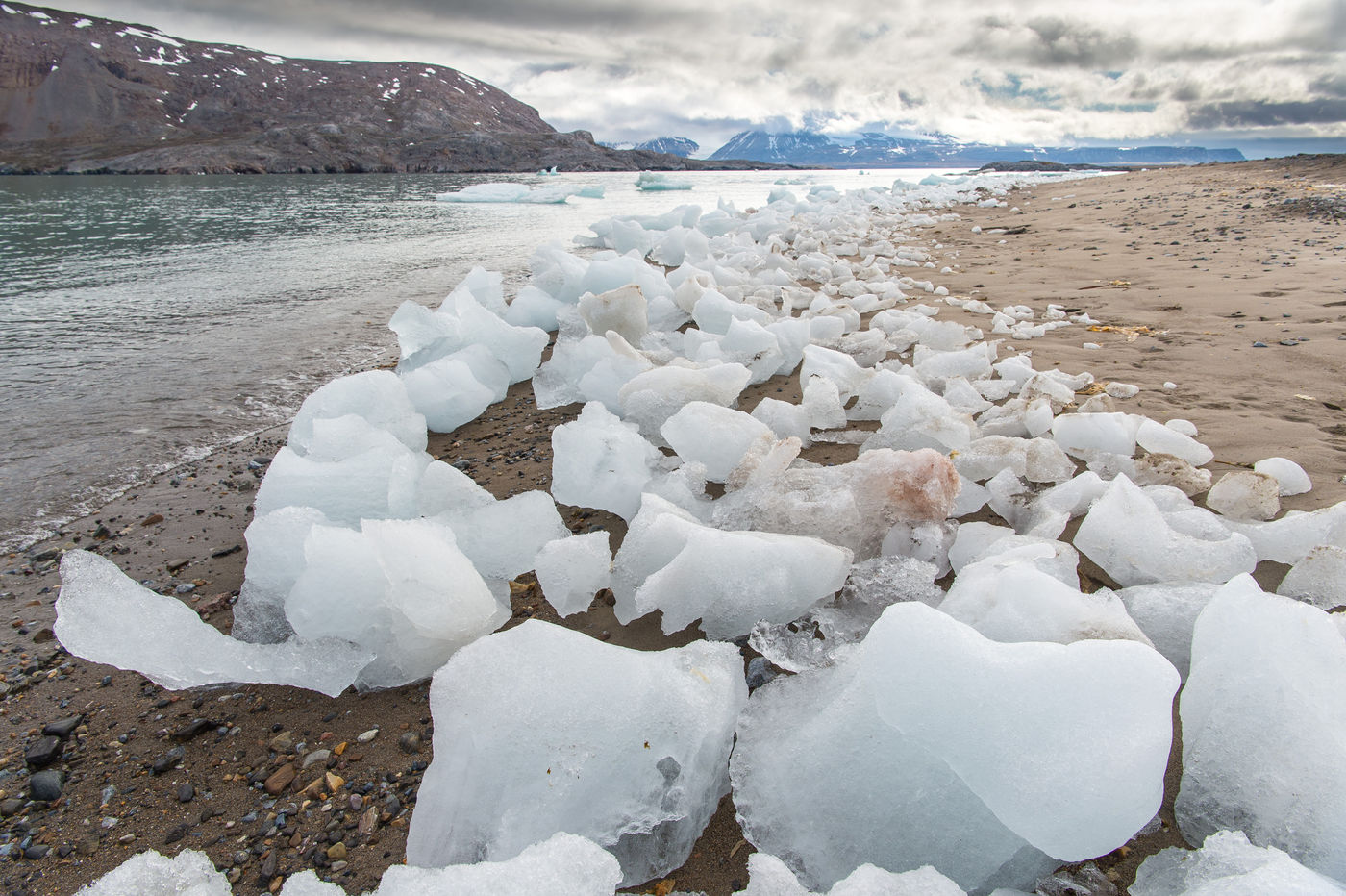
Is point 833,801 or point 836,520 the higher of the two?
point 836,520

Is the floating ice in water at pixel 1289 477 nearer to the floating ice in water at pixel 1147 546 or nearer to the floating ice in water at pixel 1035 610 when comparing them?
the floating ice in water at pixel 1147 546

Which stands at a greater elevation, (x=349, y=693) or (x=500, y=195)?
(x=500, y=195)

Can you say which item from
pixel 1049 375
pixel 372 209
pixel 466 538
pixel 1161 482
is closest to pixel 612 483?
pixel 466 538

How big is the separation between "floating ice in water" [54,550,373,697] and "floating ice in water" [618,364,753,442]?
4.17 feet

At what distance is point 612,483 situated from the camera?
1.99m

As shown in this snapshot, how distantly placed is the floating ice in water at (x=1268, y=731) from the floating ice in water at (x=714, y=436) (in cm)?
119

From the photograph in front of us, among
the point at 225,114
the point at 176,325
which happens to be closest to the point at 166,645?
the point at 176,325

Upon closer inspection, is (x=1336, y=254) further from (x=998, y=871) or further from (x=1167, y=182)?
(x=1167, y=182)

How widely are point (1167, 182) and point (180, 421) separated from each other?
54.4 ft

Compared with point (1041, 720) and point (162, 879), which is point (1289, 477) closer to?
point (1041, 720)

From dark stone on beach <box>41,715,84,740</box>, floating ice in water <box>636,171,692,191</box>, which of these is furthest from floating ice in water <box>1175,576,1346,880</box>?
floating ice in water <box>636,171,692,191</box>

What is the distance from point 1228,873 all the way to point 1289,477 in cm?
145

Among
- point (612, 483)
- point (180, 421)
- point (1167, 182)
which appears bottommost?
point (180, 421)

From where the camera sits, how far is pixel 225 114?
224ft
